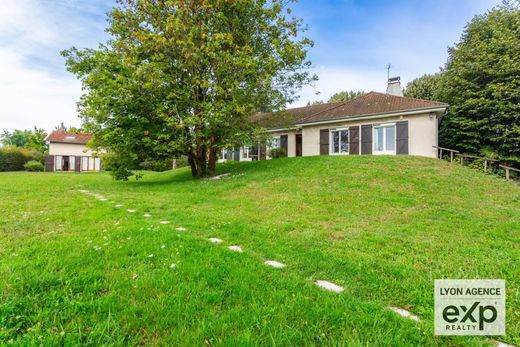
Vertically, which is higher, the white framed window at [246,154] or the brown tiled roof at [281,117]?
the brown tiled roof at [281,117]

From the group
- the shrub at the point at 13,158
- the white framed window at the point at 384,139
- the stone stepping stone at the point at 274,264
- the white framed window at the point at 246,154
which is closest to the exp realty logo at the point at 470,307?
the stone stepping stone at the point at 274,264

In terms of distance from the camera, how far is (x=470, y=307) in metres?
2.19

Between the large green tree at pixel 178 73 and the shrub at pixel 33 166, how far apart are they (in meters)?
24.4

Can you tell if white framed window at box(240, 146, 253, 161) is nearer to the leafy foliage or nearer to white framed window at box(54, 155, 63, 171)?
the leafy foliage

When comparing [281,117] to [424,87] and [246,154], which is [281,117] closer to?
[246,154]

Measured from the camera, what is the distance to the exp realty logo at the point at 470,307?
1.97 metres

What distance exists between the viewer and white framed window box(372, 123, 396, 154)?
582 inches

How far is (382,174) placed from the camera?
960 centimetres

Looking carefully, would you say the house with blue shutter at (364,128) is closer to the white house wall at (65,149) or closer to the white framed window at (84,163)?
the white framed window at (84,163)

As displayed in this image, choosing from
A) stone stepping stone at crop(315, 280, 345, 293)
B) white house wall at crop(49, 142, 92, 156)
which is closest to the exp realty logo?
stone stepping stone at crop(315, 280, 345, 293)

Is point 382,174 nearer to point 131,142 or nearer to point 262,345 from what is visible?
point 262,345

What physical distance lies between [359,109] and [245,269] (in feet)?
51.2

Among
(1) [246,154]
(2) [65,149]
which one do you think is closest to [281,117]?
(1) [246,154]

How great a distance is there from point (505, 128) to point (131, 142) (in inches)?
768
